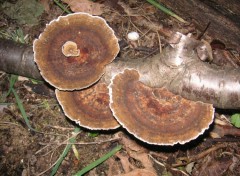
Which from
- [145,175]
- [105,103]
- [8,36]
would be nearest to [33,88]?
[8,36]

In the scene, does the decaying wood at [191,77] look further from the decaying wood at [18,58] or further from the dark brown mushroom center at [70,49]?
the decaying wood at [18,58]

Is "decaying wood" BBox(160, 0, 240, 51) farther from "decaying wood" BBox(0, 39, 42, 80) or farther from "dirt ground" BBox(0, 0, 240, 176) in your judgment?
"decaying wood" BBox(0, 39, 42, 80)

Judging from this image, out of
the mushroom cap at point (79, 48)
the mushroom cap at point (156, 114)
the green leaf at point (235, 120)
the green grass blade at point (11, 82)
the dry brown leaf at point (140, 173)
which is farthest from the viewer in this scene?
the green grass blade at point (11, 82)

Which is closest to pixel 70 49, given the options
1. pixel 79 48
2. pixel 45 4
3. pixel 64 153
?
pixel 79 48

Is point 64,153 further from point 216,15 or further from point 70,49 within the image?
point 216,15

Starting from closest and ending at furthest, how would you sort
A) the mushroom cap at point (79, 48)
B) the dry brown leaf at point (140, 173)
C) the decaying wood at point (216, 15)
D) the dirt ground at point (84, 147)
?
1. the mushroom cap at point (79, 48)
2. the dry brown leaf at point (140, 173)
3. the dirt ground at point (84, 147)
4. the decaying wood at point (216, 15)

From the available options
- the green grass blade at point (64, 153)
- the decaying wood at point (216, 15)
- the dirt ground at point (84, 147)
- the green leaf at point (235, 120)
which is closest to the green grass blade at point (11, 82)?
the dirt ground at point (84, 147)

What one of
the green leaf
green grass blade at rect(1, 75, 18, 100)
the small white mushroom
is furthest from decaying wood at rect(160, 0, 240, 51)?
green grass blade at rect(1, 75, 18, 100)
